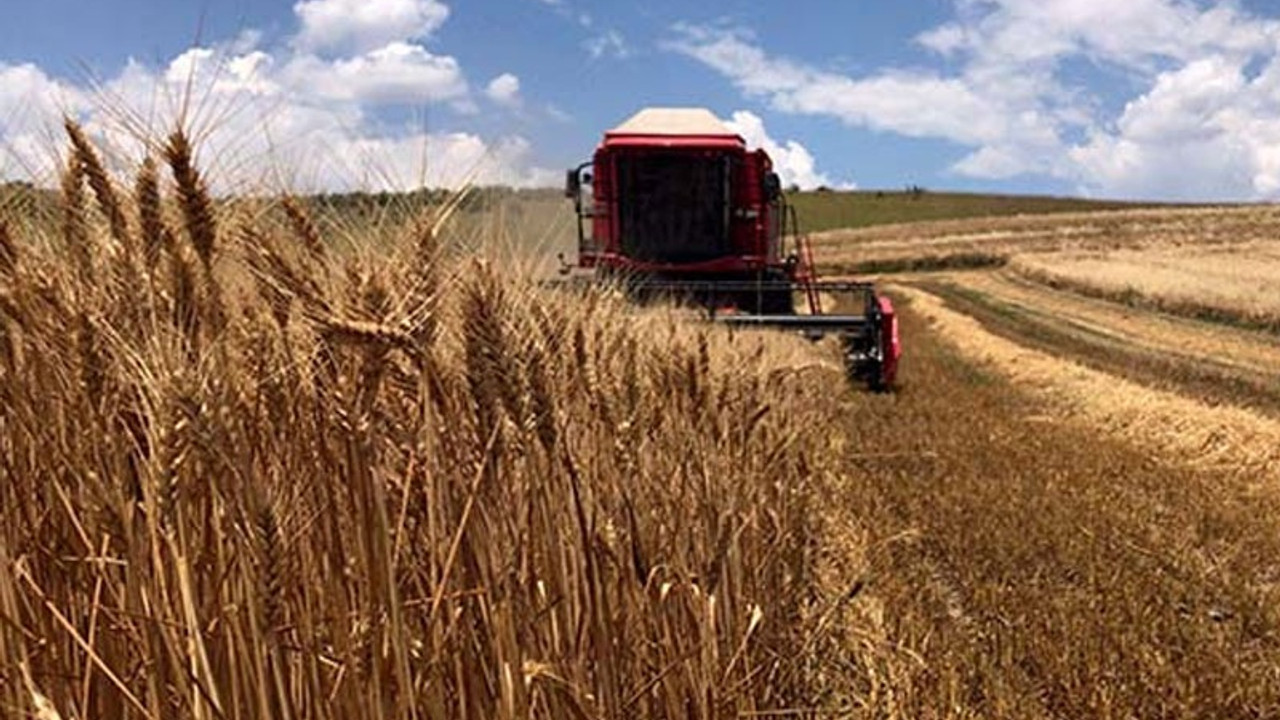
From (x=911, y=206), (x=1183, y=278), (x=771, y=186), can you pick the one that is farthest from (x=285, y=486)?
(x=911, y=206)

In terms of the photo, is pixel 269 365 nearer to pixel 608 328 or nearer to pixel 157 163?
pixel 157 163

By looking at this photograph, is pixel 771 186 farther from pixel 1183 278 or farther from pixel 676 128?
pixel 1183 278

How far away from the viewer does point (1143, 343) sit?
1998 centimetres

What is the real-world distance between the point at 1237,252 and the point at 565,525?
51.7 m

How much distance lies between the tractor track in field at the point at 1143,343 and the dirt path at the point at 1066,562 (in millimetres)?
2734

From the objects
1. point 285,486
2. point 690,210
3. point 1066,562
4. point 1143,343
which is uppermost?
point 690,210

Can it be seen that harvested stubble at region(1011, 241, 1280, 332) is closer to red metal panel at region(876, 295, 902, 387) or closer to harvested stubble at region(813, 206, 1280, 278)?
harvested stubble at region(813, 206, 1280, 278)

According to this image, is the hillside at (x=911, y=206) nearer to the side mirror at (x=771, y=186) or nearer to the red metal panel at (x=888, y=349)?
the side mirror at (x=771, y=186)

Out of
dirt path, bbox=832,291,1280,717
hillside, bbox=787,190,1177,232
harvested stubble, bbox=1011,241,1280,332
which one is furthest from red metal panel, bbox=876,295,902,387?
hillside, bbox=787,190,1177,232

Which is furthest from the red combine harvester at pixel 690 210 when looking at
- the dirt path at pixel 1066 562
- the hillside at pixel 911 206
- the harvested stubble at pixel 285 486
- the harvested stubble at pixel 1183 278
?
the hillside at pixel 911 206

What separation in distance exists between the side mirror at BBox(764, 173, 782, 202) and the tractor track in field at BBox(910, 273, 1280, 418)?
16.2ft

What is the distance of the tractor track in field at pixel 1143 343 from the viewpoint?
1341 centimetres

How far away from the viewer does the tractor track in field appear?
44.0ft

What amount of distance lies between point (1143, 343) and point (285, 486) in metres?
20.6
